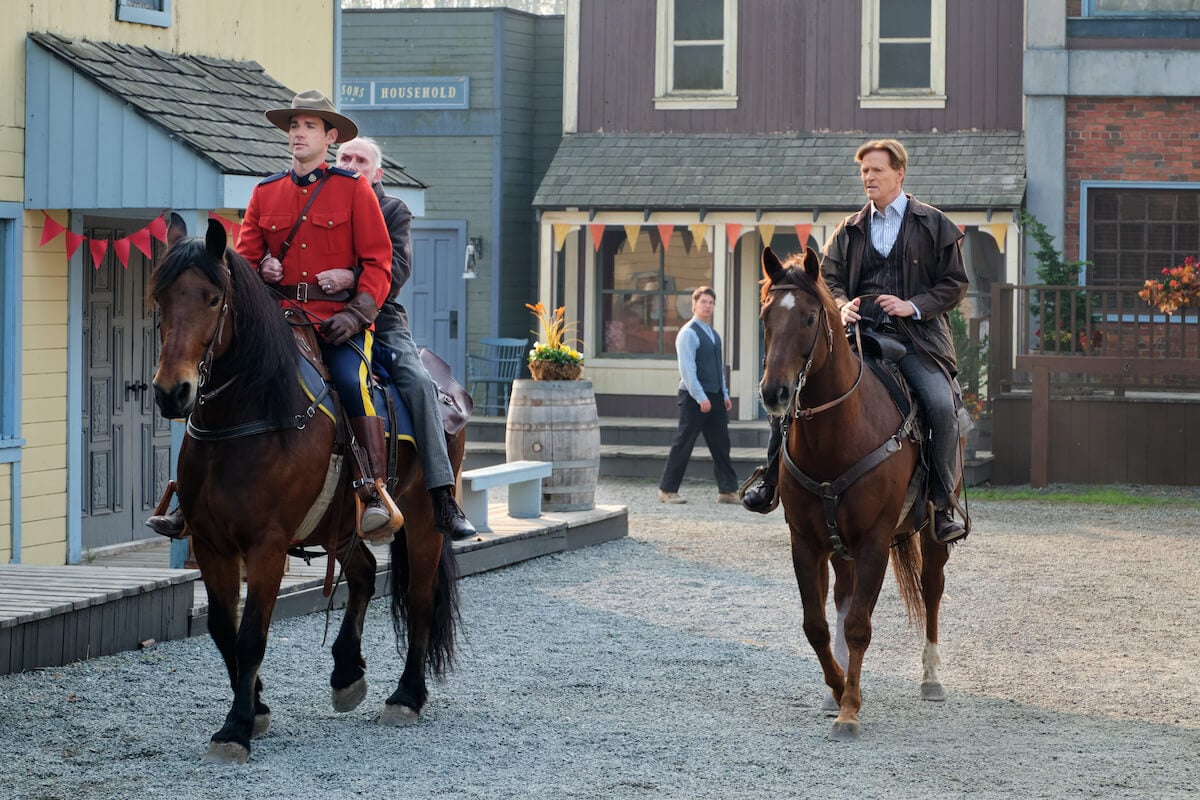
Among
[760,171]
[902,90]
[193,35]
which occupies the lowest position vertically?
[193,35]

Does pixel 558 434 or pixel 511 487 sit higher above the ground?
pixel 558 434

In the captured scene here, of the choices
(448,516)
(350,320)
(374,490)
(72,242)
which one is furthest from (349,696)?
(72,242)

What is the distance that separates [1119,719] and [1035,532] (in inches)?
269

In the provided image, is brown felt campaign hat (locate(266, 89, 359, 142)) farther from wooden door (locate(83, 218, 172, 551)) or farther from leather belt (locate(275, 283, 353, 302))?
wooden door (locate(83, 218, 172, 551))

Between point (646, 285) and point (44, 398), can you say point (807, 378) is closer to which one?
point (44, 398)

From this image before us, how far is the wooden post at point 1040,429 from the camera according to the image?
663 inches

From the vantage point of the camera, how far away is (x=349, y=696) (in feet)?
23.8

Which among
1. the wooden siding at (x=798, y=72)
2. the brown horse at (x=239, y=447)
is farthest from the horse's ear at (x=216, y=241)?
the wooden siding at (x=798, y=72)

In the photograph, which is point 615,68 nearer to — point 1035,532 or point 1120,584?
point 1035,532

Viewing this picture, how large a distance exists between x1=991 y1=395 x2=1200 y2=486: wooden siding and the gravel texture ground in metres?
5.46

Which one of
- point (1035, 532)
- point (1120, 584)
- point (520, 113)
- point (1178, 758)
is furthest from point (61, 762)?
point (520, 113)

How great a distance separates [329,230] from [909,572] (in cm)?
300

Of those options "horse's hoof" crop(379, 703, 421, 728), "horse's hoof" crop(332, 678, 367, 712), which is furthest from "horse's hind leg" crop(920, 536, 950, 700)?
"horse's hoof" crop(332, 678, 367, 712)

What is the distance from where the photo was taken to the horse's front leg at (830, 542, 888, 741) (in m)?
6.94
